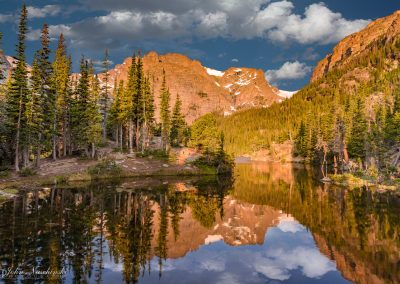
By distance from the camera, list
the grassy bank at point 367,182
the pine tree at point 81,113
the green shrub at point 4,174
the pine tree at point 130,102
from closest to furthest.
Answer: the green shrub at point 4,174
the grassy bank at point 367,182
the pine tree at point 81,113
the pine tree at point 130,102

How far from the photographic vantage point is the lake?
16.6 meters

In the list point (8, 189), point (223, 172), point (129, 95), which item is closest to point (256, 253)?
point (8, 189)

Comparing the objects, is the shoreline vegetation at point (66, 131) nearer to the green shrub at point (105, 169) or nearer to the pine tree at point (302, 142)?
the green shrub at point (105, 169)

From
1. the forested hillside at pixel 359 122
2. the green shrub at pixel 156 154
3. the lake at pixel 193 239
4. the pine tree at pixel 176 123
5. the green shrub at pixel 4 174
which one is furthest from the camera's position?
the pine tree at pixel 176 123

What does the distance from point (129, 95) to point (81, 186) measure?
103 feet

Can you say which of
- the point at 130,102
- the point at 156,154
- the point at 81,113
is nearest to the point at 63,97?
the point at 81,113

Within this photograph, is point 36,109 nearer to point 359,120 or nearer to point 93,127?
point 93,127

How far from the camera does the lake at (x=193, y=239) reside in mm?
16641

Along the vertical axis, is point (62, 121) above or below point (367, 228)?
above

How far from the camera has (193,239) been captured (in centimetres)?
2284

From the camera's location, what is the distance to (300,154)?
497 ft

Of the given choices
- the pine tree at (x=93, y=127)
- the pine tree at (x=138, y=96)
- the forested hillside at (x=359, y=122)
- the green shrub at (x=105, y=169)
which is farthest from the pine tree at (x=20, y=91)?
the forested hillside at (x=359, y=122)

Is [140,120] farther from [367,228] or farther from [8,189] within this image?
[367,228]

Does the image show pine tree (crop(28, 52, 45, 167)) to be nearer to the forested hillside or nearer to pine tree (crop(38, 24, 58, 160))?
pine tree (crop(38, 24, 58, 160))
